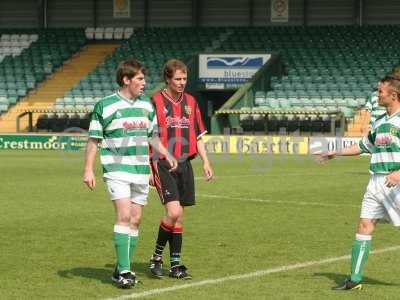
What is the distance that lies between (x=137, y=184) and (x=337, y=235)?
4.27 meters

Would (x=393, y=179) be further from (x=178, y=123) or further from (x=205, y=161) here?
(x=178, y=123)

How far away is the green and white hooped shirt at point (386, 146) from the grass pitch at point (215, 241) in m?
1.04

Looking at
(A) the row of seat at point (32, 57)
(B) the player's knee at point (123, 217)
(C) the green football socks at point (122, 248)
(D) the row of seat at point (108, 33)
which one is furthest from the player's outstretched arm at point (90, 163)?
(D) the row of seat at point (108, 33)

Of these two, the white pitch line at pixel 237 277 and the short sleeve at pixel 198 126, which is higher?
the short sleeve at pixel 198 126

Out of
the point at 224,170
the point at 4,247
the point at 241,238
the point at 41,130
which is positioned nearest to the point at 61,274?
the point at 4,247

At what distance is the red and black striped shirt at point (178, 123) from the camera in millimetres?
9188

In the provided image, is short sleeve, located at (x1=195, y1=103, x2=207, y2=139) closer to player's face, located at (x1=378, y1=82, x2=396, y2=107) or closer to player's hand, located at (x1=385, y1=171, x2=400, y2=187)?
player's face, located at (x1=378, y1=82, x2=396, y2=107)

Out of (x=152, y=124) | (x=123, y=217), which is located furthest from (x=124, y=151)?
(x=123, y=217)

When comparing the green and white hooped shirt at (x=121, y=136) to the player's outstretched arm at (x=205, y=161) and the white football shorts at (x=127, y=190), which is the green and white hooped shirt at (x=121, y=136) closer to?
the white football shorts at (x=127, y=190)

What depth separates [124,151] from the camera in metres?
8.64

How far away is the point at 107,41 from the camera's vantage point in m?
50.8

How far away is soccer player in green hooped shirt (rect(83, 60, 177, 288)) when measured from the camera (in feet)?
28.0

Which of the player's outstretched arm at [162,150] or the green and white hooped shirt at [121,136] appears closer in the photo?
the green and white hooped shirt at [121,136]

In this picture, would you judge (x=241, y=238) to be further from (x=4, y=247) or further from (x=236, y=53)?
(x=236, y=53)
